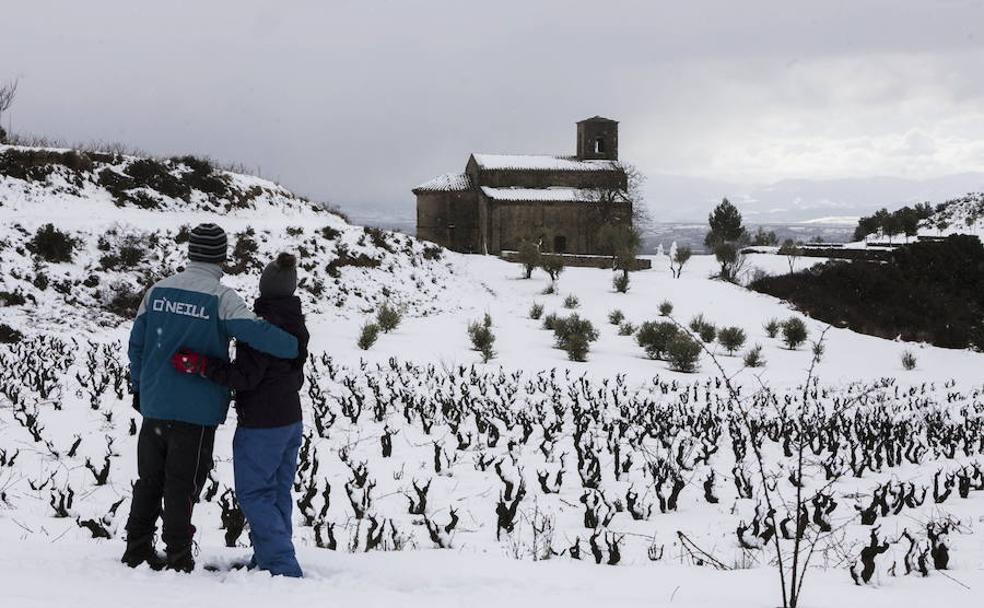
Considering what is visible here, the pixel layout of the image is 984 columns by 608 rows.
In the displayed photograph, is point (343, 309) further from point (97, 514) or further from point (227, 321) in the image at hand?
point (227, 321)

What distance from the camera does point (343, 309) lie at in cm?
2177

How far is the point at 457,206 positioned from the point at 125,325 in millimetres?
32228

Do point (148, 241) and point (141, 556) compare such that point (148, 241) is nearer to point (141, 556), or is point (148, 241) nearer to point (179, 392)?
point (141, 556)

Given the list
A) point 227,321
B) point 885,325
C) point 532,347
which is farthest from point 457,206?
point 227,321

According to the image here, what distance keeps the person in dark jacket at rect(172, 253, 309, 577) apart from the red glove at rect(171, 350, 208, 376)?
0.23ft

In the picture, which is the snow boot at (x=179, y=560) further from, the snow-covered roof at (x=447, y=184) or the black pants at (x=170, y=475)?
the snow-covered roof at (x=447, y=184)

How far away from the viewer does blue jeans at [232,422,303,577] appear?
3.92 metres

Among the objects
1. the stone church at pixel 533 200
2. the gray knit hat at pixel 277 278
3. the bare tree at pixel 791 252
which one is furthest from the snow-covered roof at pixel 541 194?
the gray knit hat at pixel 277 278

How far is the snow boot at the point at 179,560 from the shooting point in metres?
3.99

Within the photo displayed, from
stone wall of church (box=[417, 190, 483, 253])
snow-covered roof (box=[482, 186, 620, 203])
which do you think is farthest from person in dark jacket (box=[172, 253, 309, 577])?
stone wall of church (box=[417, 190, 483, 253])

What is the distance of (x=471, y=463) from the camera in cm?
789

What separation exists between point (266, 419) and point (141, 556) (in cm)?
109

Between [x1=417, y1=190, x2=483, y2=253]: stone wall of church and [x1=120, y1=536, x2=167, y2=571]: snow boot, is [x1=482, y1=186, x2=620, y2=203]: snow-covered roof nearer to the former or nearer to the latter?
[x1=417, y1=190, x2=483, y2=253]: stone wall of church

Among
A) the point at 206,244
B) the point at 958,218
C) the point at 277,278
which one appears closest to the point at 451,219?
the point at 958,218
